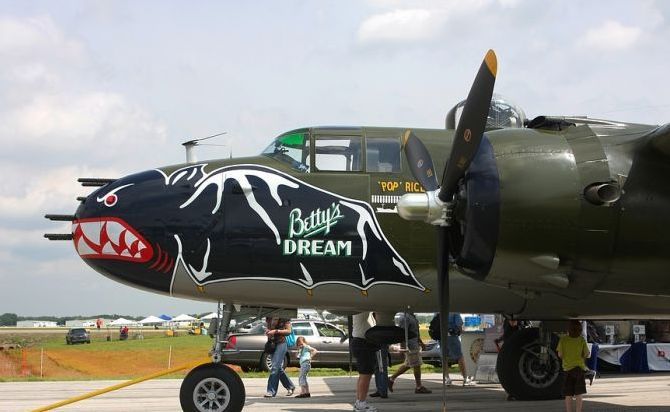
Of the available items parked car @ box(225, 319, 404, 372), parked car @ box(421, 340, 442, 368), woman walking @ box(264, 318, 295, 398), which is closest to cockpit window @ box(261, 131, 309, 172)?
woman walking @ box(264, 318, 295, 398)

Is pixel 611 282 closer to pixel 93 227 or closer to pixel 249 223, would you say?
pixel 249 223

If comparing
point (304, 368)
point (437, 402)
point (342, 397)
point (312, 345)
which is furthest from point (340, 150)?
point (312, 345)

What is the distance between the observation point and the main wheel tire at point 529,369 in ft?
45.5

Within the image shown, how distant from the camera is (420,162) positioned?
1031cm

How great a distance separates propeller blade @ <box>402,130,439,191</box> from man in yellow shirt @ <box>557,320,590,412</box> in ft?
10.8

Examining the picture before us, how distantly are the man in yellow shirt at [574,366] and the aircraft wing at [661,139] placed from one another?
3.49 m

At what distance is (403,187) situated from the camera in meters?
11.5

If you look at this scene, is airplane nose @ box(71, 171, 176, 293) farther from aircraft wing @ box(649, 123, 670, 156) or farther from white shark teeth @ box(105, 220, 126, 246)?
aircraft wing @ box(649, 123, 670, 156)

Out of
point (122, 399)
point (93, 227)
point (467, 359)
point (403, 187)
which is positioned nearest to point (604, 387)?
point (467, 359)

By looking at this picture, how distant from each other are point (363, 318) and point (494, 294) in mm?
2118

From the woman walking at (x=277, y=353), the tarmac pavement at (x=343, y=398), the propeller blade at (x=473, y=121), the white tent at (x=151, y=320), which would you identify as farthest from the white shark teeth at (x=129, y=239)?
the white tent at (x=151, y=320)

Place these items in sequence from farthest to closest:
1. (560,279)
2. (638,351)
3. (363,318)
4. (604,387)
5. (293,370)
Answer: (293,370)
(638,351)
(604,387)
(363,318)
(560,279)

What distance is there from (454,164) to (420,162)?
1.20 metres

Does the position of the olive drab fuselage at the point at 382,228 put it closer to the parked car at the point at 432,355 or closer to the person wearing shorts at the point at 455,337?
the person wearing shorts at the point at 455,337
